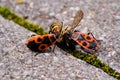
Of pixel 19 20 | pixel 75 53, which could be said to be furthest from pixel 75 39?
pixel 19 20

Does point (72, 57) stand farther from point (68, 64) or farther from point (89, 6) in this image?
point (89, 6)

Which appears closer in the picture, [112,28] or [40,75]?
[40,75]

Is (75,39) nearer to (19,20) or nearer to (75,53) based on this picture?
(75,53)

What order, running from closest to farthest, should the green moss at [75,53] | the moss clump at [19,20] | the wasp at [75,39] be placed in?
the green moss at [75,53], the wasp at [75,39], the moss clump at [19,20]

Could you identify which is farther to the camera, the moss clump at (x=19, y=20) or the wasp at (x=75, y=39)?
the moss clump at (x=19, y=20)

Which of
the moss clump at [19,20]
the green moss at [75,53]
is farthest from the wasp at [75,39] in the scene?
the moss clump at [19,20]

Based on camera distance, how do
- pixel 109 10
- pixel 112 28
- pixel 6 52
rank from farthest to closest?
1. pixel 109 10
2. pixel 112 28
3. pixel 6 52

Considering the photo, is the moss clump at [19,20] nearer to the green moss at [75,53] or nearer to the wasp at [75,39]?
the green moss at [75,53]

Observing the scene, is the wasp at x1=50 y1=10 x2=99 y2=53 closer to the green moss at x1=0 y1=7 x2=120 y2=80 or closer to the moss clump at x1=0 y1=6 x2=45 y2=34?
the green moss at x1=0 y1=7 x2=120 y2=80

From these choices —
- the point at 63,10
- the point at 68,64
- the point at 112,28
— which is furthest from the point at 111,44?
the point at 63,10
